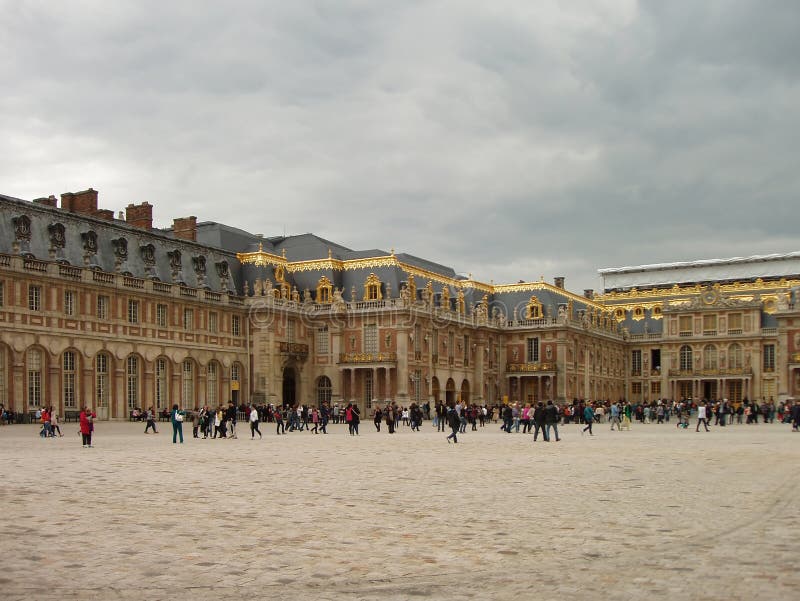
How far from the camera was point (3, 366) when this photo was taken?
48219mm

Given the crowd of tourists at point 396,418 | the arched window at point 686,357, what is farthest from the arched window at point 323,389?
the arched window at point 686,357

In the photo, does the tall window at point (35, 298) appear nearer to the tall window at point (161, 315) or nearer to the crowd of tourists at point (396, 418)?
the crowd of tourists at point (396, 418)

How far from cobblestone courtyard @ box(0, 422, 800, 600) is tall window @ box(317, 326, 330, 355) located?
4724 cm

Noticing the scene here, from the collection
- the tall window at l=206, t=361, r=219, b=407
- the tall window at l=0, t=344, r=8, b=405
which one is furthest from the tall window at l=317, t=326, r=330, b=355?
the tall window at l=0, t=344, r=8, b=405

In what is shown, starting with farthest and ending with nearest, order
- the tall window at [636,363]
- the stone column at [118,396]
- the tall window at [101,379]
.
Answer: the tall window at [636,363]
the stone column at [118,396]
the tall window at [101,379]

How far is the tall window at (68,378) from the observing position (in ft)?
168

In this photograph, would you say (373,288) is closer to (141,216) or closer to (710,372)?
(141,216)

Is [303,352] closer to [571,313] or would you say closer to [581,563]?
[571,313]

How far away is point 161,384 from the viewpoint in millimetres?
58031

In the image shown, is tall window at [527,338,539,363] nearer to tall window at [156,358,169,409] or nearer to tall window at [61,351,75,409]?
tall window at [156,358,169,409]

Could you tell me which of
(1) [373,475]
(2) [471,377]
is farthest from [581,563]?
(2) [471,377]

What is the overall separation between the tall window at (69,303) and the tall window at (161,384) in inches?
282

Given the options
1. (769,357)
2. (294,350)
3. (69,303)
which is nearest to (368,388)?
(294,350)

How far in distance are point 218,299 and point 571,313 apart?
36895 mm
